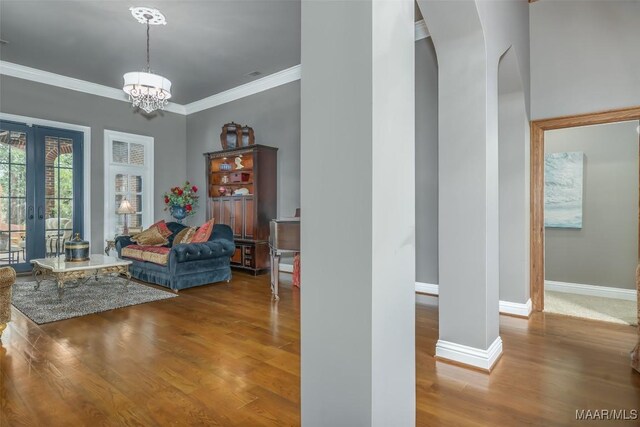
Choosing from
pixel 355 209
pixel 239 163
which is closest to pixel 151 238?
pixel 239 163

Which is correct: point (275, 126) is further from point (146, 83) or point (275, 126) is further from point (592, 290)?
point (592, 290)

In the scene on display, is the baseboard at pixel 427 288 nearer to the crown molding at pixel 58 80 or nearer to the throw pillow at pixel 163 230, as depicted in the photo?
the throw pillow at pixel 163 230

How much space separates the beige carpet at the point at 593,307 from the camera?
353 centimetres

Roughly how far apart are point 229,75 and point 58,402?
5.23 m

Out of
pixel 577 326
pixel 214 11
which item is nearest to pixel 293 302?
pixel 577 326

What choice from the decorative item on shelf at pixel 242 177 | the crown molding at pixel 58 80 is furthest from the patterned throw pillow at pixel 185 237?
the crown molding at pixel 58 80

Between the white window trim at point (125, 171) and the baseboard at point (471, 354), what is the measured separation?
20.5ft

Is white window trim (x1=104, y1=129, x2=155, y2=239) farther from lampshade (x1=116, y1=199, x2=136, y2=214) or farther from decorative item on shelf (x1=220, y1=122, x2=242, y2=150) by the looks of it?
decorative item on shelf (x1=220, y1=122, x2=242, y2=150)

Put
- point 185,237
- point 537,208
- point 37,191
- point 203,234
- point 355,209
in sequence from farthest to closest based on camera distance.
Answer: point 37,191
point 185,237
point 203,234
point 537,208
point 355,209

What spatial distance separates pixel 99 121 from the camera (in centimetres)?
637

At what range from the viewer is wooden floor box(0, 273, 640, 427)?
1.83 m

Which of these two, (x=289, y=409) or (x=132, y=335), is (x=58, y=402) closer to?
(x=132, y=335)

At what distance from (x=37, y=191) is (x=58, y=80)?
6.24 feet

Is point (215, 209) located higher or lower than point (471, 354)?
higher
